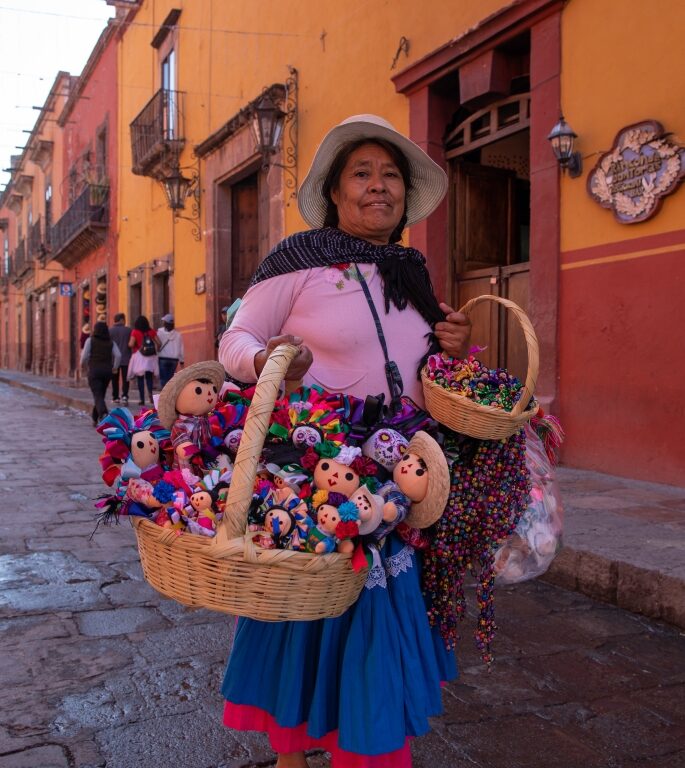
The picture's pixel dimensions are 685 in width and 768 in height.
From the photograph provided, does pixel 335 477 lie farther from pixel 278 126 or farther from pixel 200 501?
pixel 278 126

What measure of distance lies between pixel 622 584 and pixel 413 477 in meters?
2.36

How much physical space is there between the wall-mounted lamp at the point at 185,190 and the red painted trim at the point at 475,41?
6860mm

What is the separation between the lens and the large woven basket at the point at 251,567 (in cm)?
150

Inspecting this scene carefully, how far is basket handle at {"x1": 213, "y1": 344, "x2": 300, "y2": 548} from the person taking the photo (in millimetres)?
1504

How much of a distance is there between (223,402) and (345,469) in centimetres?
39

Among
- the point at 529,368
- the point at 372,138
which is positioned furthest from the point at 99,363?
the point at 529,368

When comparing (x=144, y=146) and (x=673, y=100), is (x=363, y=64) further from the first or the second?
(x=144, y=146)

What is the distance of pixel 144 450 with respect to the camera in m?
1.80

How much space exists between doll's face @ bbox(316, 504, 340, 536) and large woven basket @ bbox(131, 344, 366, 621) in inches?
2.1

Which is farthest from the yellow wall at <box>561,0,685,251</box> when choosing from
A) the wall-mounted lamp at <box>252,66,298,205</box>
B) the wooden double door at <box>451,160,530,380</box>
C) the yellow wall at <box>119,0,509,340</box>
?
the wall-mounted lamp at <box>252,66,298,205</box>

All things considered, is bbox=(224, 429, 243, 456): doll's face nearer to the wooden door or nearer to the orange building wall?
the orange building wall

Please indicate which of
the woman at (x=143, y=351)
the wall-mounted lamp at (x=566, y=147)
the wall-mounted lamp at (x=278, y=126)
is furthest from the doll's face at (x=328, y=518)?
the woman at (x=143, y=351)

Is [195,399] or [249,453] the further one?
[195,399]

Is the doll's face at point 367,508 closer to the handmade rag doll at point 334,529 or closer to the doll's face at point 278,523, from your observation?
the handmade rag doll at point 334,529
